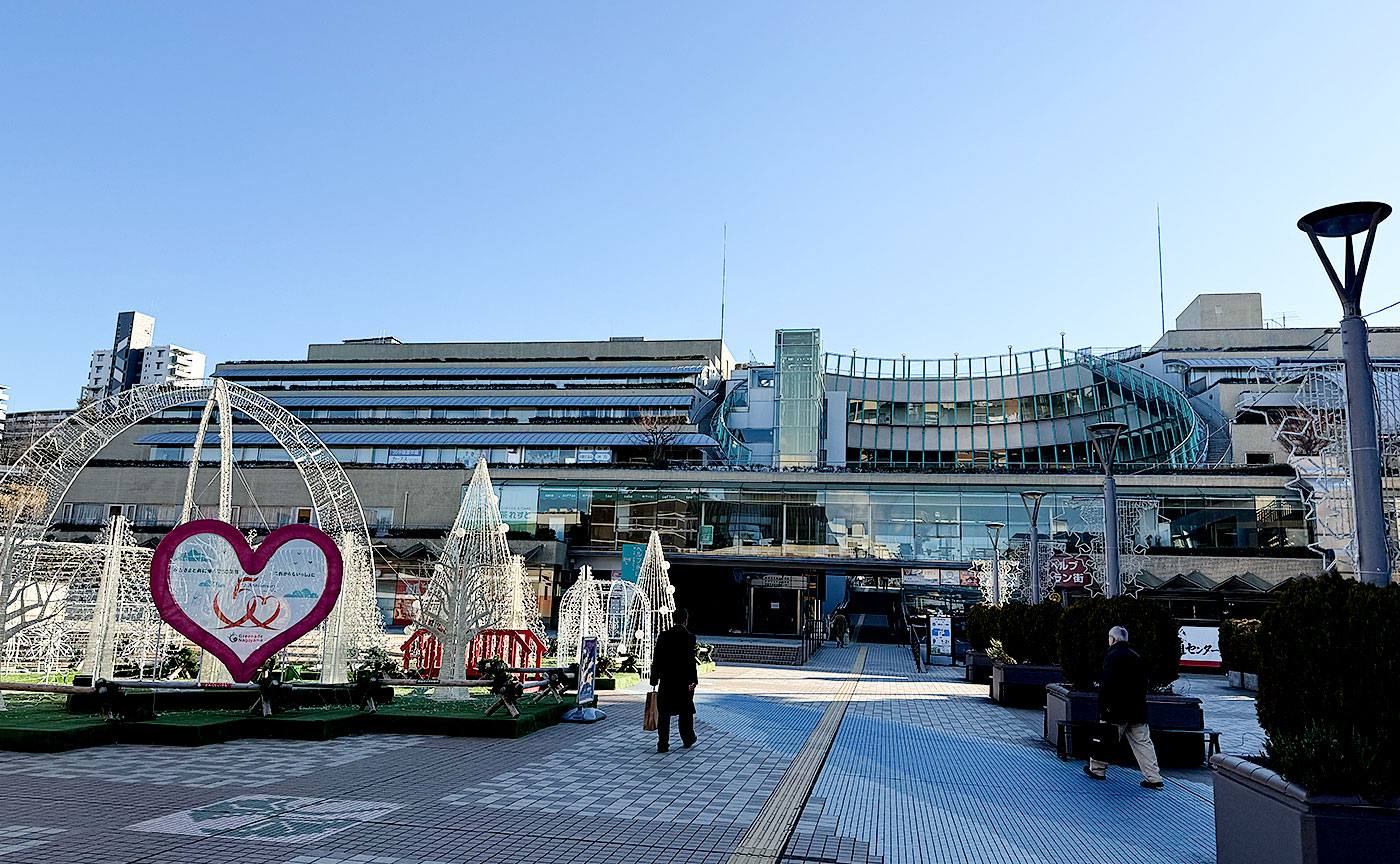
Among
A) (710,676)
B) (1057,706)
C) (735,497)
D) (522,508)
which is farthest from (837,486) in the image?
(1057,706)

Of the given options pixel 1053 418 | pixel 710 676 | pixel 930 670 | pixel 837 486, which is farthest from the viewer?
pixel 1053 418

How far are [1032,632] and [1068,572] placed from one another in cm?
2053

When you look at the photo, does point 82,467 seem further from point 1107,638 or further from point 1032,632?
point 1032,632

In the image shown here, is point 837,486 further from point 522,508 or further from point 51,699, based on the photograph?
point 51,699

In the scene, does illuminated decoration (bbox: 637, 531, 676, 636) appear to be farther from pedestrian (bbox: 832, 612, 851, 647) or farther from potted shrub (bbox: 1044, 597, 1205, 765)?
pedestrian (bbox: 832, 612, 851, 647)

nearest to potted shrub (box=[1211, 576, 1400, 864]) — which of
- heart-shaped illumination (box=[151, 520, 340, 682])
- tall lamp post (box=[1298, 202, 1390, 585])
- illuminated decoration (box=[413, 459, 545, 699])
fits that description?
tall lamp post (box=[1298, 202, 1390, 585])

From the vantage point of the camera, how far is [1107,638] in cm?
1202

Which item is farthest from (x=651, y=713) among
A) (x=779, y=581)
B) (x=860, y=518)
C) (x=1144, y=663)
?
(x=779, y=581)

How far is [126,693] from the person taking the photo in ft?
39.9

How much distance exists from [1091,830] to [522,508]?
49730 mm

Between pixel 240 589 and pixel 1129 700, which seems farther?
pixel 240 589

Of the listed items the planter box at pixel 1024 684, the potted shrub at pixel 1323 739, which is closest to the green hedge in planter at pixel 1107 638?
the potted shrub at pixel 1323 739

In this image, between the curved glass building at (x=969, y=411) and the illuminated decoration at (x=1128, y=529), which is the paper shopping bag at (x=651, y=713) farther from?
the curved glass building at (x=969, y=411)

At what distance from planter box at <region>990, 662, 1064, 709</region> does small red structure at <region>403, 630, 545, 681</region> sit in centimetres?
1025
